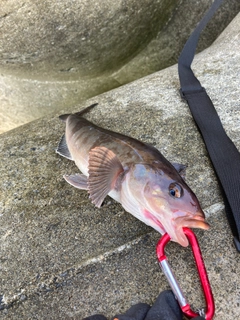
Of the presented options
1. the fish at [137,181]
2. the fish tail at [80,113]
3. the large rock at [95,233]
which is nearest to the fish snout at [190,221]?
the fish at [137,181]

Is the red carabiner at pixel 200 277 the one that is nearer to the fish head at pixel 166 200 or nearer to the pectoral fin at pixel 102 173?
the fish head at pixel 166 200

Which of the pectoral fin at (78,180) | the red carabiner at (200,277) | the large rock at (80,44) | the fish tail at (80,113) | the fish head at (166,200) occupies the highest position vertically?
the large rock at (80,44)

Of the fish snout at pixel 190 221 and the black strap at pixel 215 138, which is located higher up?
the black strap at pixel 215 138

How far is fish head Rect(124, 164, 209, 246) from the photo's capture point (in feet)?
5.43

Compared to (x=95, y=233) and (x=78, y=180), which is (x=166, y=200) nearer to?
(x=95, y=233)

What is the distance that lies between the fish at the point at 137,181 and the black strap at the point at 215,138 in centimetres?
33

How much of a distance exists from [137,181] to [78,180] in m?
0.49

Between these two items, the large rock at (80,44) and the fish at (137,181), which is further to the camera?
the large rock at (80,44)

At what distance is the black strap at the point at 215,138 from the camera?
206 cm

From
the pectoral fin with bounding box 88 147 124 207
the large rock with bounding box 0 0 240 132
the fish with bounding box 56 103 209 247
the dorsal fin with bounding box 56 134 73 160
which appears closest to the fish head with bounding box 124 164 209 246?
the fish with bounding box 56 103 209 247

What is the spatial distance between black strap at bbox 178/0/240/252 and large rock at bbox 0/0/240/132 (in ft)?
2.50

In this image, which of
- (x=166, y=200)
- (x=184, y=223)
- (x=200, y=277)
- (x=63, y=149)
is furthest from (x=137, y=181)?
(x=63, y=149)

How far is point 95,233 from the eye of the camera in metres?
2.09

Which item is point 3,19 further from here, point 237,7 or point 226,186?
point 237,7
